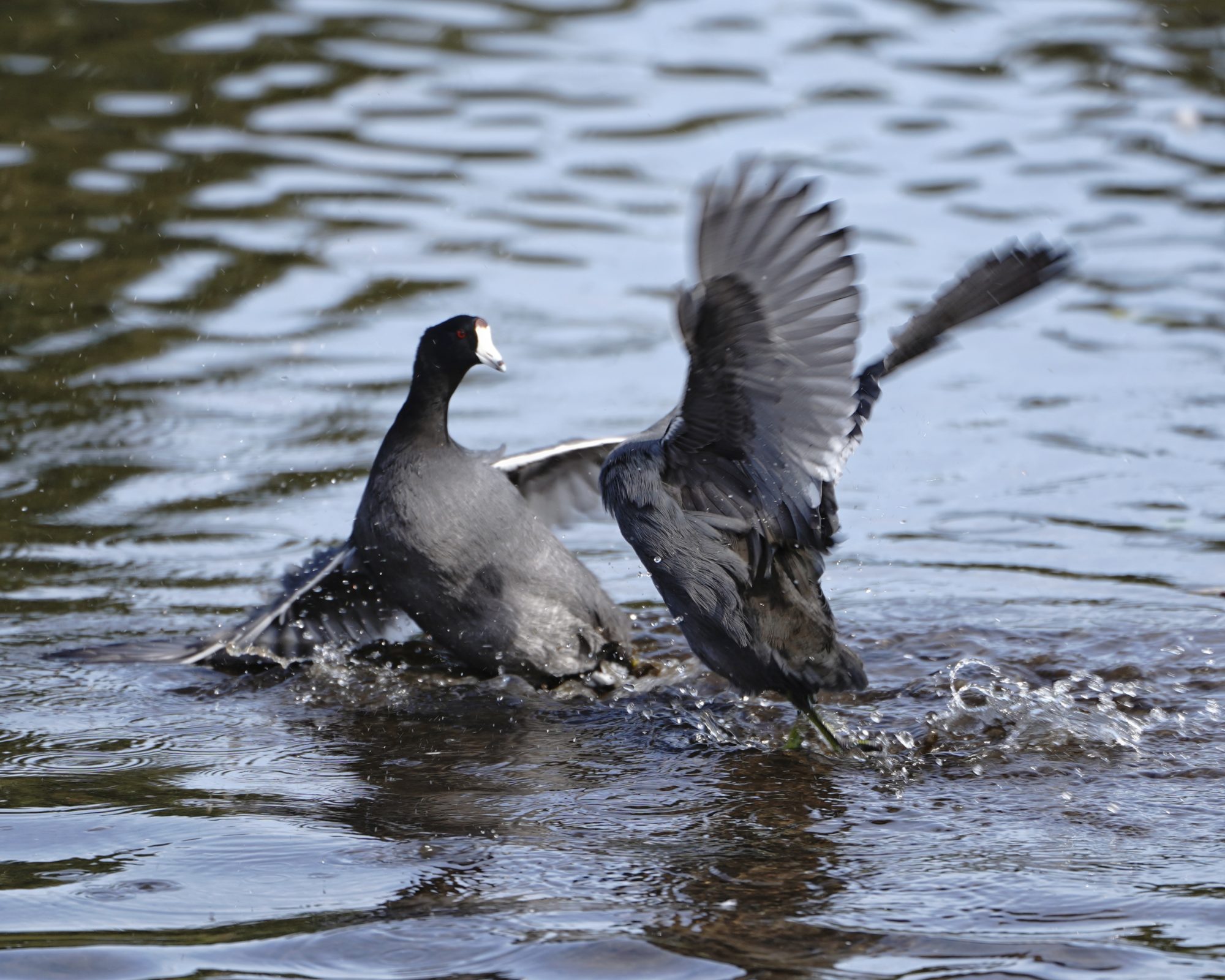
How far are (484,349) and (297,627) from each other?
108 cm

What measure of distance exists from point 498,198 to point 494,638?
194 inches

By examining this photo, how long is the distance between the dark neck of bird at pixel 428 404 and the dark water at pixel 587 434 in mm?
736

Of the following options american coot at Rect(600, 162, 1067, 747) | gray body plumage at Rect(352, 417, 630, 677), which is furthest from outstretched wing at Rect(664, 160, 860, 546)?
gray body plumage at Rect(352, 417, 630, 677)

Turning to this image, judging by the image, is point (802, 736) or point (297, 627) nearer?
point (802, 736)

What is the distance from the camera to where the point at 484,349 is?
5270mm

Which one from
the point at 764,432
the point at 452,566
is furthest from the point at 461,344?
the point at 764,432

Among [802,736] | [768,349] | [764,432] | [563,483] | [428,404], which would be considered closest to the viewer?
[768,349]

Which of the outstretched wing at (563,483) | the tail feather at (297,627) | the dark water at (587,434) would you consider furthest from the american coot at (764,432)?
the tail feather at (297,627)

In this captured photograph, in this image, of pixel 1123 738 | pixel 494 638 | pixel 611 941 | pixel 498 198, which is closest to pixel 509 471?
pixel 494 638

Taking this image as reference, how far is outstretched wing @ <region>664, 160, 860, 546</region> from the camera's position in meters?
3.74

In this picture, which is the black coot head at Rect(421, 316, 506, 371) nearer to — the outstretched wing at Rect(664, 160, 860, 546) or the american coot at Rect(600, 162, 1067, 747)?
the american coot at Rect(600, 162, 1067, 747)

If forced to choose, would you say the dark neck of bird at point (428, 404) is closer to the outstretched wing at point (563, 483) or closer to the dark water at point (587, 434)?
the outstretched wing at point (563, 483)

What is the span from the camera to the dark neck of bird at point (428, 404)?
17.0 ft

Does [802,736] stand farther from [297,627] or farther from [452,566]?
[297,627]
